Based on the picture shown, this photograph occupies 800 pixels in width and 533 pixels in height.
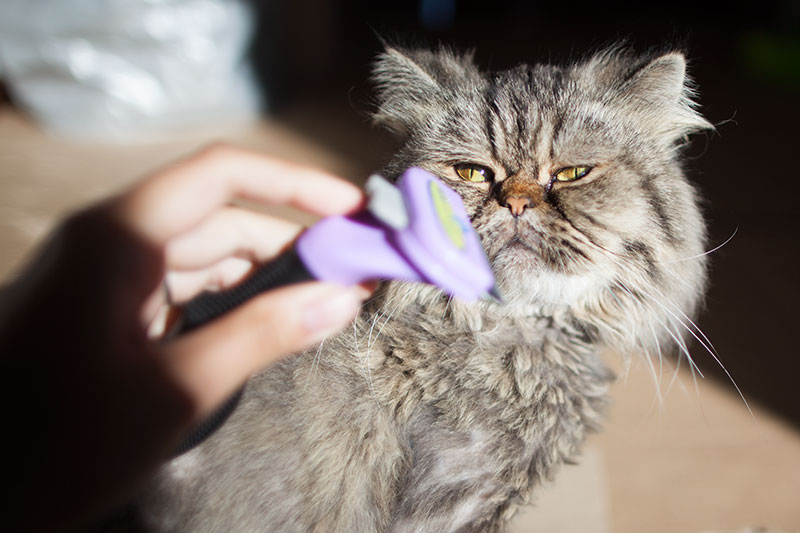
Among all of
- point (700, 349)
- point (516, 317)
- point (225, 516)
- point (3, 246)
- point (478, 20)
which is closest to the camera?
point (225, 516)

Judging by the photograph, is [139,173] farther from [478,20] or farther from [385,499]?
[478,20]

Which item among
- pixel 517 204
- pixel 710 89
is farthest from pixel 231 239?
pixel 710 89

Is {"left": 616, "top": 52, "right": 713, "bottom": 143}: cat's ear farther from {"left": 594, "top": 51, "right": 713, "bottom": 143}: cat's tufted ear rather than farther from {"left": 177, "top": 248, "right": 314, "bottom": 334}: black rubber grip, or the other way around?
{"left": 177, "top": 248, "right": 314, "bottom": 334}: black rubber grip

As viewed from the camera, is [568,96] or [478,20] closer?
[568,96]

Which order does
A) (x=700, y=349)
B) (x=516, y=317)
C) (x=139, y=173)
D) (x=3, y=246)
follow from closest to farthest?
(x=516, y=317), (x=700, y=349), (x=3, y=246), (x=139, y=173)

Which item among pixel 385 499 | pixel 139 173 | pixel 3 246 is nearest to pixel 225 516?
pixel 385 499

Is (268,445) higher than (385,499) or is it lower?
higher

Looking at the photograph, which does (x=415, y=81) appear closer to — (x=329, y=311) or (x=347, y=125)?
(x=329, y=311)

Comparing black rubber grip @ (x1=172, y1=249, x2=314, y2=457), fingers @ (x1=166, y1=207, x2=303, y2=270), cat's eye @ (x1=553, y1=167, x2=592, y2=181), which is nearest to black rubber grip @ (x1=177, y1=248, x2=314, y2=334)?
black rubber grip @ (x1=172, y1=249, x2=314, y2=457)

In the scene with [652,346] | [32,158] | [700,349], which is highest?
[32,158]
